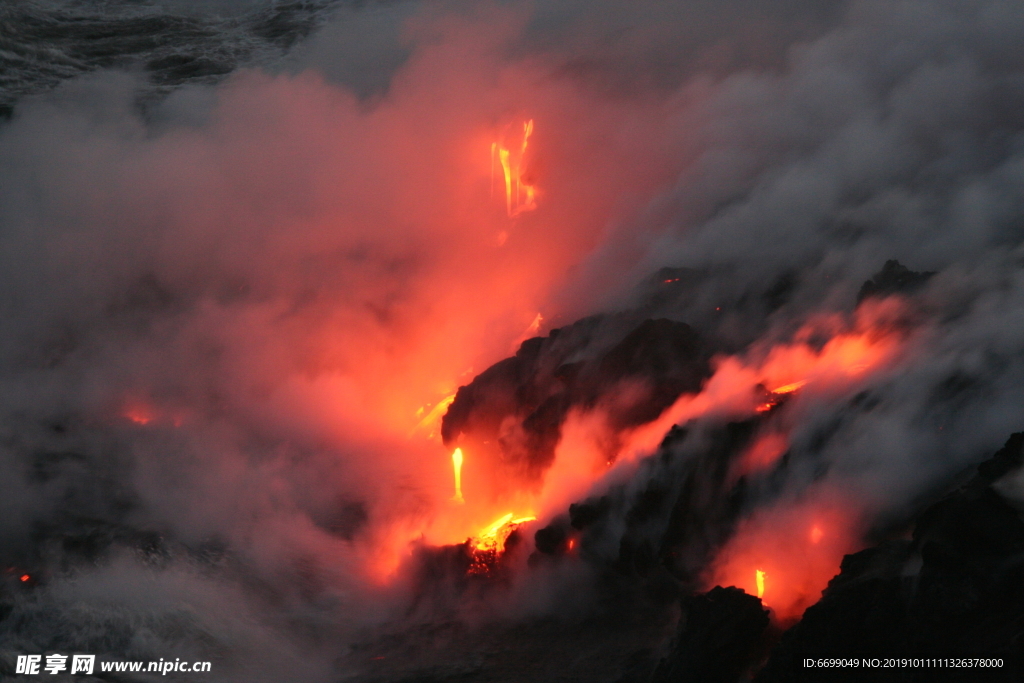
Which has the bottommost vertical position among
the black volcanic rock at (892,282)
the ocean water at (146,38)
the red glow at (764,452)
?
the red glow at (764,452)

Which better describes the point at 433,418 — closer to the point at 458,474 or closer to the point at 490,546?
the point at 458,474

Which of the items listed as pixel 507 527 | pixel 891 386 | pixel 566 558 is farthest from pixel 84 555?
pixel 891 386

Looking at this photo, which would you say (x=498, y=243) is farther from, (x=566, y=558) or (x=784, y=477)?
(x=784, y=477)

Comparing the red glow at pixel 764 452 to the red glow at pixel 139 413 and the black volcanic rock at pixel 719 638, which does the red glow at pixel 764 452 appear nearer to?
the black volcanic rock at pixel 719 638

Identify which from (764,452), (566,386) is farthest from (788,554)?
(566,386)

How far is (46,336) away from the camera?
41.7 meters

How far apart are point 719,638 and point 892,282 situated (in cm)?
750

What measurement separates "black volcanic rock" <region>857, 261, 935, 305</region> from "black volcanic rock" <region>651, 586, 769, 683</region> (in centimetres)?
657

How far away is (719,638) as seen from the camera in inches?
399

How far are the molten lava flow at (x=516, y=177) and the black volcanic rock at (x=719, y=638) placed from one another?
24.6 metres

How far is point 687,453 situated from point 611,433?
2895 millimetres

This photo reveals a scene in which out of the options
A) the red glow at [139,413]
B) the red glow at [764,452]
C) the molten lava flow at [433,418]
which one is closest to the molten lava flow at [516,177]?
the molten lava flow at [433,418]

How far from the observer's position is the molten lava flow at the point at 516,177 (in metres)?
34.1

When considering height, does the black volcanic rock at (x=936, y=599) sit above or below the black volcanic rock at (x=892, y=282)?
below
